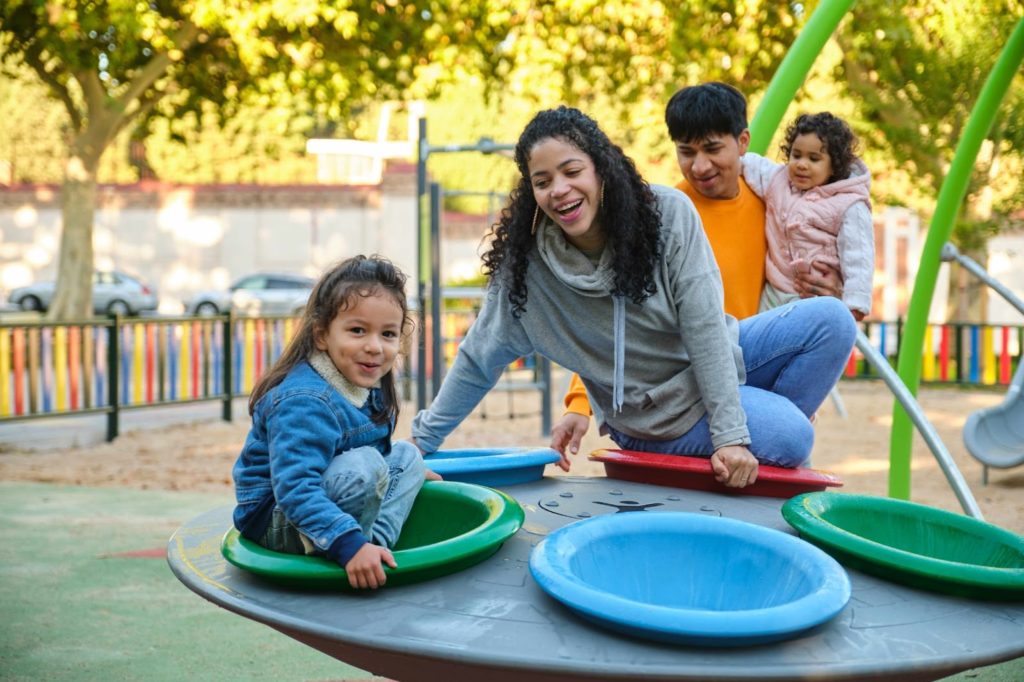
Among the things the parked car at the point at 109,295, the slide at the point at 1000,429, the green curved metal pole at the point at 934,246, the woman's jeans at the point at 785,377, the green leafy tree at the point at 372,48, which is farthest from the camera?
the parked car at the point at 109,295

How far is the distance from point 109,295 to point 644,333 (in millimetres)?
24395

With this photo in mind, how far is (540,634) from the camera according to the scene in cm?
156

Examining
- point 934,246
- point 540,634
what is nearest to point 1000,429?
point 934,246

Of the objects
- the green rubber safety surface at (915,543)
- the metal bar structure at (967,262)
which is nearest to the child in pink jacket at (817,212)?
the green rubber safety surface at (915,543)

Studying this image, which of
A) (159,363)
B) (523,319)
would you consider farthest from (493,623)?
(159,363)

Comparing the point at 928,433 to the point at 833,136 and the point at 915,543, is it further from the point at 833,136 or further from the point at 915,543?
the point at 915,543

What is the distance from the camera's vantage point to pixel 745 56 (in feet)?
43.6

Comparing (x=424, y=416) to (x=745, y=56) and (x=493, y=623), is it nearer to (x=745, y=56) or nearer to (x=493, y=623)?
(x=493, y=623)

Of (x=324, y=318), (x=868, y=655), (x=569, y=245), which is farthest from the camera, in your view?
(x=569, y=245)

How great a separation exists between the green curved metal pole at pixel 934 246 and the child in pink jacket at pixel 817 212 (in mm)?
1744

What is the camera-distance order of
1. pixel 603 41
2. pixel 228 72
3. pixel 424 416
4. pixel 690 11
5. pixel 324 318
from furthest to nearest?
1. pixel 228 72
2. pixel 603 41
3. pixel 690 11
4. pixel 424 416
5. pixel 324 318

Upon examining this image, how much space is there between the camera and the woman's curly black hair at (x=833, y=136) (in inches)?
121

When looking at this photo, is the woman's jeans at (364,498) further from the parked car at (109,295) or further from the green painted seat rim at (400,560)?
the parked car at (109,295)

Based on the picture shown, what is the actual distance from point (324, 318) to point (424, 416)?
75 cm
